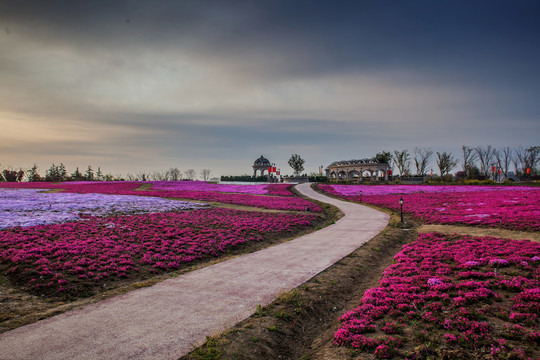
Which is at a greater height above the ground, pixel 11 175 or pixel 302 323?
pixel 11 175

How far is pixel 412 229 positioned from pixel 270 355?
19632 millimetres

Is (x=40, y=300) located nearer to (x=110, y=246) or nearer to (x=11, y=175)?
(x=110, y=246)

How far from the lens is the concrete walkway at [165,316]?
613 cm

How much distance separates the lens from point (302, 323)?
8219 millimetres

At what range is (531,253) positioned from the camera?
12742mm

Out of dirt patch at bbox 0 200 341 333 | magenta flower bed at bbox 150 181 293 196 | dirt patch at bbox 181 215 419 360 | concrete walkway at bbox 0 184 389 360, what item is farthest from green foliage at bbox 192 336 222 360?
magenta flower bed at bbox 150 181 293 196

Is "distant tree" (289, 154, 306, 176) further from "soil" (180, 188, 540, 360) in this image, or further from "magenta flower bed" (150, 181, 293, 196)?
"soil" (180, 188, 540, 360)

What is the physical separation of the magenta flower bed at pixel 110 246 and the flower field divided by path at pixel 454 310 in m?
8.61

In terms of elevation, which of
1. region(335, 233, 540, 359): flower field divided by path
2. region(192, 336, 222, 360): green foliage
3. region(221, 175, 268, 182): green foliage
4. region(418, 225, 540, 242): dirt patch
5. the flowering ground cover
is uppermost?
region(221, 175, 268, 182): green foliage

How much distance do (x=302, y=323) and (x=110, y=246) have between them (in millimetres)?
11065

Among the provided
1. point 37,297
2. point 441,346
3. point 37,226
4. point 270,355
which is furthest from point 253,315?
point 37,226

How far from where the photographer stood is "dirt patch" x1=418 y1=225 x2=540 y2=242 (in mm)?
17875

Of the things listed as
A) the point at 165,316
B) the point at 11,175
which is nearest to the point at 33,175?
the point at 11,175

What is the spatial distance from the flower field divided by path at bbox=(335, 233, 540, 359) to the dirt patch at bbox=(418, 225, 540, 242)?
5.39 meters
